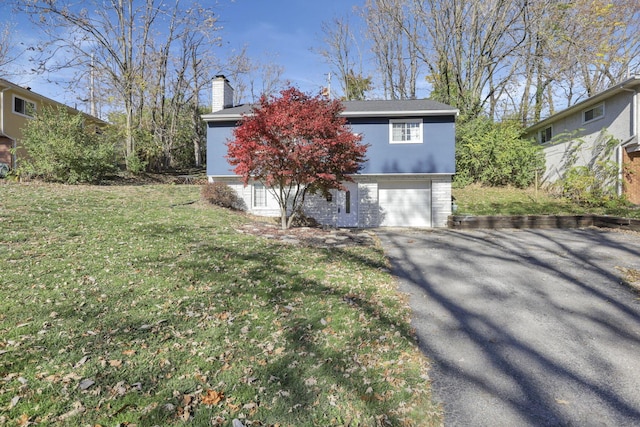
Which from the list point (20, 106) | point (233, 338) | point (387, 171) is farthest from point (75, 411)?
point (20, 106)

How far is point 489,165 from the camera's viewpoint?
16.9 m

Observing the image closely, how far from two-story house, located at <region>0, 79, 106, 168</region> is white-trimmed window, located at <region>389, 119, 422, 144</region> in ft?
48.8

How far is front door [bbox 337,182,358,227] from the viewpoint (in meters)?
14.0

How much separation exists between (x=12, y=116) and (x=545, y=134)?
90.7ft

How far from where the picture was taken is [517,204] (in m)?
14.6

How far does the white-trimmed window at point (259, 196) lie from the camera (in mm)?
13953

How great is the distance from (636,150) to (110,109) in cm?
2764

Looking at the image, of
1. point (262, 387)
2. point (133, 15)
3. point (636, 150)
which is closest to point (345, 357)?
point (262, 387)

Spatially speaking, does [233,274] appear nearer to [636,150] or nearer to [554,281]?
[554,281]

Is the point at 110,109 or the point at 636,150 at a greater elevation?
the point at 110,109

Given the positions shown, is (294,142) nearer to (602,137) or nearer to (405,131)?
(405,131)

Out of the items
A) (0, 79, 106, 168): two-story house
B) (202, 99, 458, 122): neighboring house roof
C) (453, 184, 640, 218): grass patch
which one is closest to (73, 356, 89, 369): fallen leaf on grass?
(202, 99, 458, 122): neighboring house roof

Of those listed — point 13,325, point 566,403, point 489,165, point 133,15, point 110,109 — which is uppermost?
point 133,15

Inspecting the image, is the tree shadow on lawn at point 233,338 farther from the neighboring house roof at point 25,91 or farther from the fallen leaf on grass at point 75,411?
the neighboring house roof at point 25,91
